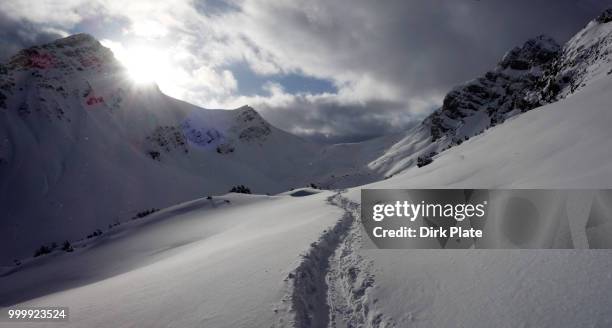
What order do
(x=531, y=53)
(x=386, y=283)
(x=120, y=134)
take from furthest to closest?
(x=531, y=53) → (x=120, y=134) → (x=386, y=283)

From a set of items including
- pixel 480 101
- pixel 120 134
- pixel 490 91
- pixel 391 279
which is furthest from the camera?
pixel 490 91

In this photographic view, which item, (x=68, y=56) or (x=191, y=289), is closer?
(x=191, y=289)

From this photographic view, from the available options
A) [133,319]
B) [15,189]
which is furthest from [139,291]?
[15,189]

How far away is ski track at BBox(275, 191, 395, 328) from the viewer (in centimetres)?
647

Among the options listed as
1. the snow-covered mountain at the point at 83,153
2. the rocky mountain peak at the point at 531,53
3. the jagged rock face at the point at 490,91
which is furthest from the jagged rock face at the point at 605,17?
the snow-covered mountain at the point at 83,153

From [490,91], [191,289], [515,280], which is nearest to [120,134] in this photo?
[191,289]

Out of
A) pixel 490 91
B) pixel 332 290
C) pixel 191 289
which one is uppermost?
pixel 490 91

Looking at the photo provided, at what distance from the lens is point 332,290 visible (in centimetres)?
786

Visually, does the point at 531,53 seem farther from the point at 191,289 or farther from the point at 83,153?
the point at 191,289

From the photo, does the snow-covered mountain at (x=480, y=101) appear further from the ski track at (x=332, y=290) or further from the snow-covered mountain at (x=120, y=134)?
the ski track at (x=332, y=290)

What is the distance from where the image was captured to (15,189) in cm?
7975

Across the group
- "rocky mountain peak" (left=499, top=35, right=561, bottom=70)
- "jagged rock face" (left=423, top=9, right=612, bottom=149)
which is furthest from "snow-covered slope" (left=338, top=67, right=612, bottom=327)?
"rocky mountain peak" (left=499, top=35, right=561, bottom=70)

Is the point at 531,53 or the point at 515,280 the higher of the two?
the point at 531,53

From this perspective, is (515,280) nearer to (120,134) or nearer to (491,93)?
(120,134)
